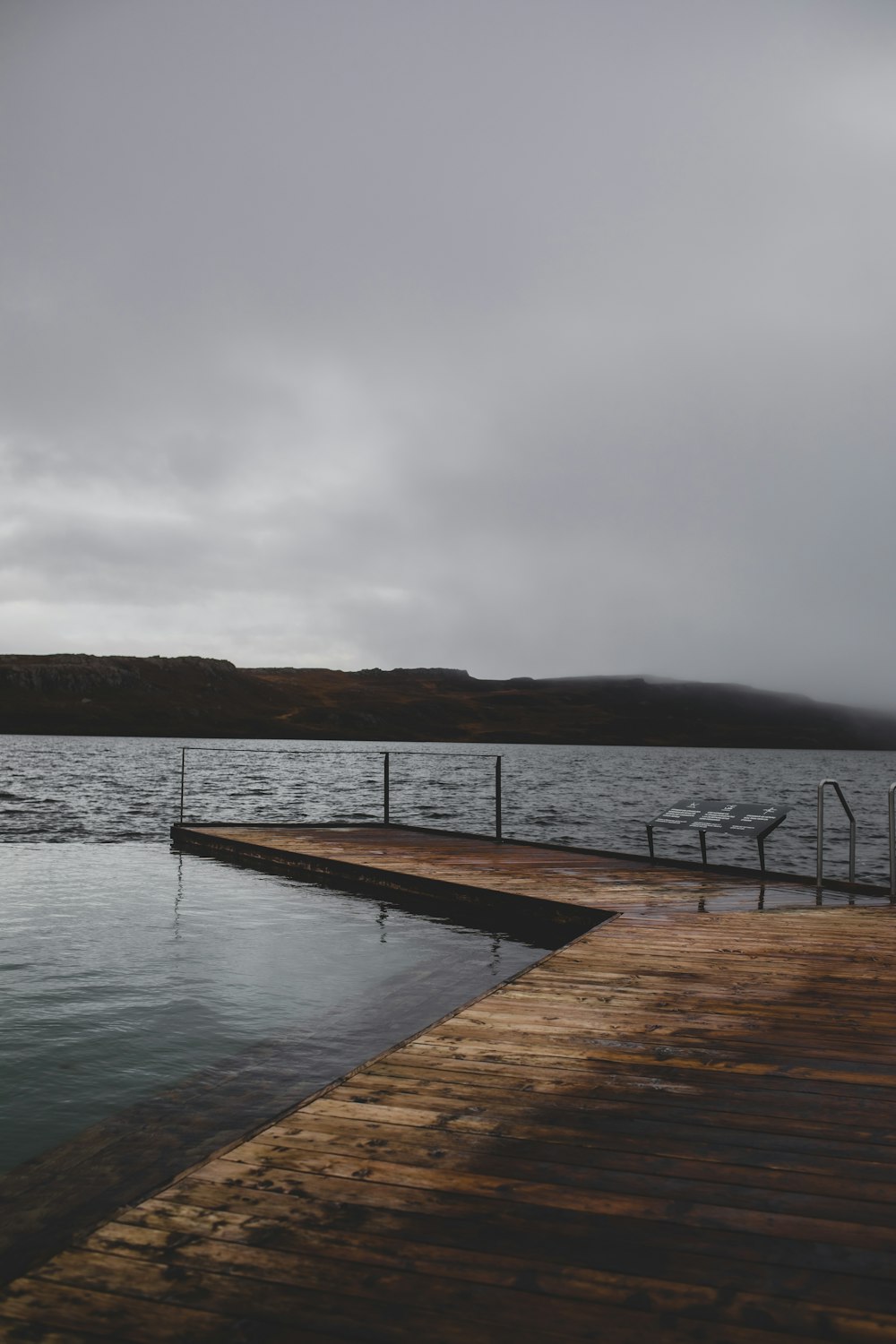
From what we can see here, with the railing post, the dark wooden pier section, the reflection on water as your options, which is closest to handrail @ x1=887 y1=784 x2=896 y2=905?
the reflection on water

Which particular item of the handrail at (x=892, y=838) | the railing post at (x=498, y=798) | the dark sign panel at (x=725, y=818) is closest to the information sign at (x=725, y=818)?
the dark sign panel at (x=725, y=818)

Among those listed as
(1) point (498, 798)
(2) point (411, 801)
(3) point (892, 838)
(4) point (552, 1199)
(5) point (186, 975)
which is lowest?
(2) point (411, 801)

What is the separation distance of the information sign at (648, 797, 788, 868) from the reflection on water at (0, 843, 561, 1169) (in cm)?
236

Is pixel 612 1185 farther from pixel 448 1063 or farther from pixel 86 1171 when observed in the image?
pixel 86 1171

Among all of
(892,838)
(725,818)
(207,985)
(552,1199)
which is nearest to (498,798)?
(725,818)

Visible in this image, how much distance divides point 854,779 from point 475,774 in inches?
1468

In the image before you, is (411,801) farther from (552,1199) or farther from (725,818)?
(552,1199)

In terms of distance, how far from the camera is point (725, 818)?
32.4ft

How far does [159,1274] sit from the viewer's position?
84.0 inches

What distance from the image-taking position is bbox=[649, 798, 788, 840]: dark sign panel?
9.49 m

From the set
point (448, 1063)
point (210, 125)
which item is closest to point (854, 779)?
point (210, 125)

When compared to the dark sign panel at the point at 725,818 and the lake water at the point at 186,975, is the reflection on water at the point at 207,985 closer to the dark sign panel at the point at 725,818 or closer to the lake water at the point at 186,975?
the lake water at the point at 186,975

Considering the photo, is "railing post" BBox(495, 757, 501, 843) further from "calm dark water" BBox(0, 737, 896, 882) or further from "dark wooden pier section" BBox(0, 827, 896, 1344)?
"dark wooden pier section" BBox(0, 827, 896, 1344)

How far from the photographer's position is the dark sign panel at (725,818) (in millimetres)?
9492
